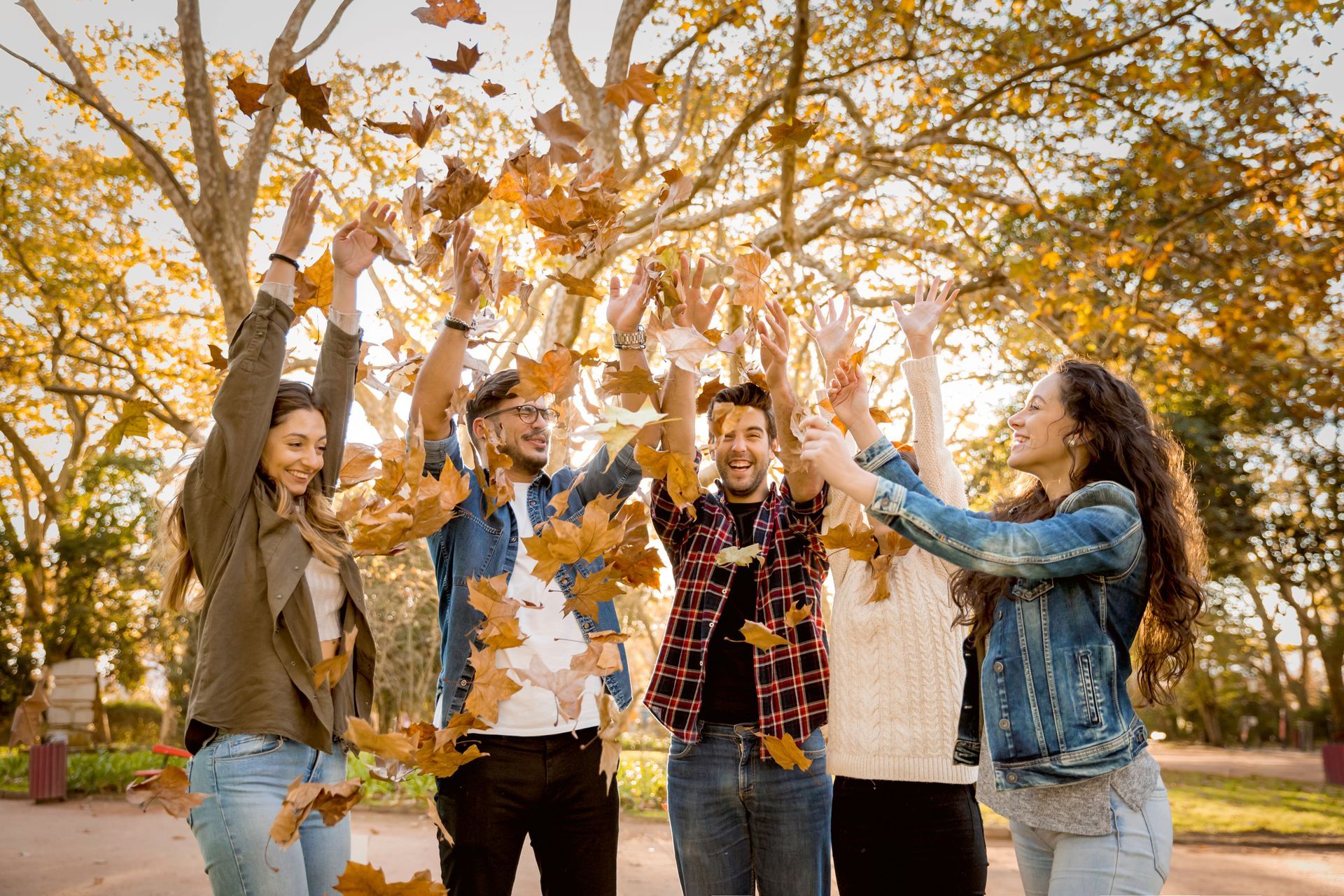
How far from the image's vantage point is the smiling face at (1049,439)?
190 centimetres

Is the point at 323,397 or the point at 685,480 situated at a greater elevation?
the point at 323,397

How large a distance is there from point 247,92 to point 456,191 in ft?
1.66

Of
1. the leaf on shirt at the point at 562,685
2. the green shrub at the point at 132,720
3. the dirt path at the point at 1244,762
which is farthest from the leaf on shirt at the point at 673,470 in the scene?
the green shrub at the point at 132,720

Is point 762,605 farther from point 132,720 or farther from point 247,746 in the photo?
point 132,720

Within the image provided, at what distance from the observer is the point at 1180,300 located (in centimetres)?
916

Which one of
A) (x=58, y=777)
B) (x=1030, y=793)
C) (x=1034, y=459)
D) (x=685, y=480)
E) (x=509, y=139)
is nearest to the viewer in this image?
(x=1030, y=793)

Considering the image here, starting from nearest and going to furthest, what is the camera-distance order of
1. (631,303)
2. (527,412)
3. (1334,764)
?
1. (631,303)
2. (527,412)
3. (1334,764)

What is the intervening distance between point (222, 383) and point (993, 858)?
19.9 feet

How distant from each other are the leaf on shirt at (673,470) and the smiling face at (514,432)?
1.20ft

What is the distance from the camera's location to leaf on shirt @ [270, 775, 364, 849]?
1.69 meters

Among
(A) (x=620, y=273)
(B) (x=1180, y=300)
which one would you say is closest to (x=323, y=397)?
(A) (x=620, y=273)

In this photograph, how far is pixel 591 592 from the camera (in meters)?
2.09

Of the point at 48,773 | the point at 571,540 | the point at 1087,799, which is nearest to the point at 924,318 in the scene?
the point at 571,540

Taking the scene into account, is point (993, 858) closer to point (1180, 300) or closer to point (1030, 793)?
point (1030, 793)
